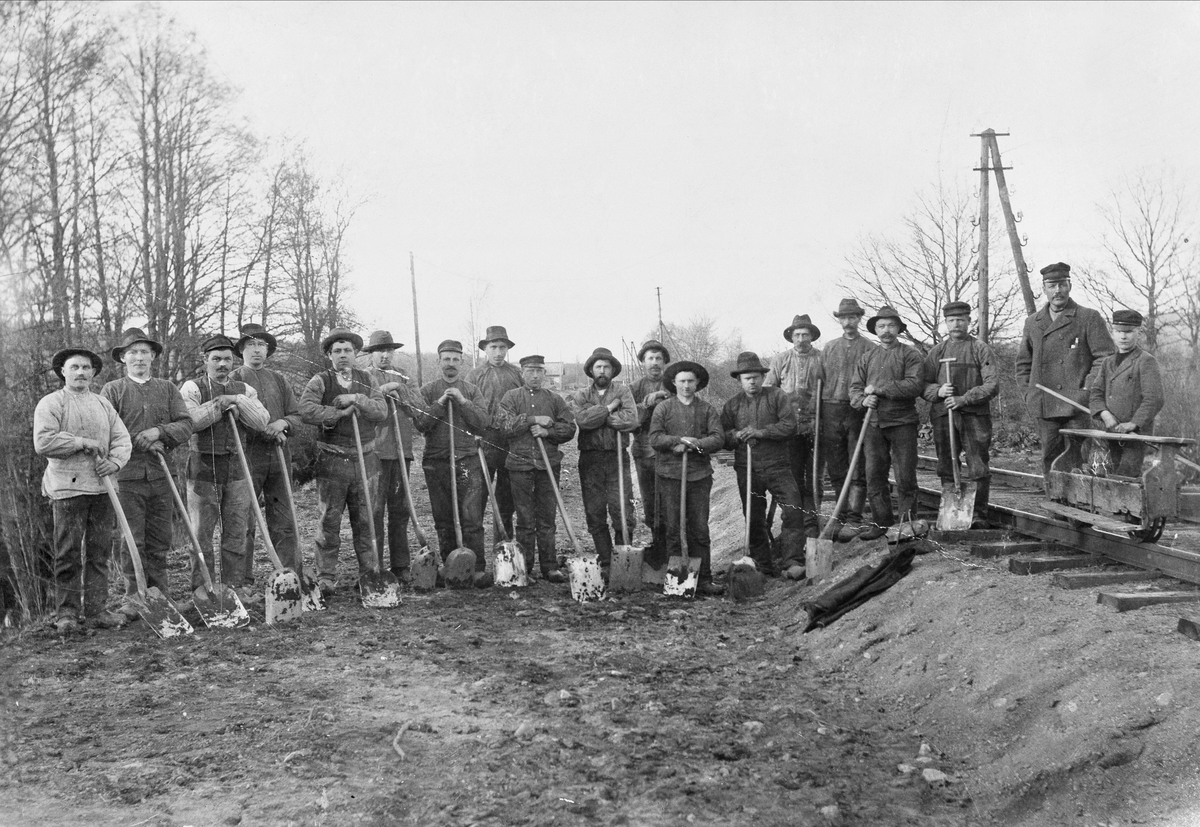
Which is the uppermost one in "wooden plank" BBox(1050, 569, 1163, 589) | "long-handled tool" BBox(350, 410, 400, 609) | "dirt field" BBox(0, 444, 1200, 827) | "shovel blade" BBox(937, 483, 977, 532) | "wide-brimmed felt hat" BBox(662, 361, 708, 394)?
"wide-brimmed felt hat" BBox(662, 361, 708, 394)

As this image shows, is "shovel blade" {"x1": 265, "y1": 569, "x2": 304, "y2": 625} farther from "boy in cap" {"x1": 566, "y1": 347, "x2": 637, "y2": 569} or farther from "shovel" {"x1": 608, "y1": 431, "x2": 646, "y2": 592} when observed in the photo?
"boy in cap" {"x1": 566, "y1": 347, "x2": 637, "y2": 569}

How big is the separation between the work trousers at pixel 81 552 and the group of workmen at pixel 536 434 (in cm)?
1

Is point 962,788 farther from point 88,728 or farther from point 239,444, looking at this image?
point 239,444

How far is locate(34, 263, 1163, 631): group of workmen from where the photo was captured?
762 cm

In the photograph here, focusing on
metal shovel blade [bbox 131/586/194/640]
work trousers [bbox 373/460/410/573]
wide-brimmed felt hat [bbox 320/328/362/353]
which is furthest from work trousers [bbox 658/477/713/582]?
metal shovel blade [bbox 131/586/194/640]

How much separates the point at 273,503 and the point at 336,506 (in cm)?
58

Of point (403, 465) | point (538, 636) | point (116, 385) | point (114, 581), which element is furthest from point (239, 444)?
point (538, 636)

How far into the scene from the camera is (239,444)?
7.96 metres

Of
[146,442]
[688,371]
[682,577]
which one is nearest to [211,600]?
[146,442]

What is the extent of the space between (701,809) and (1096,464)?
512 centimetres

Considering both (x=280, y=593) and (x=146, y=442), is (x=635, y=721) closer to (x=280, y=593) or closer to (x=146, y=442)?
(x=280, y=593)

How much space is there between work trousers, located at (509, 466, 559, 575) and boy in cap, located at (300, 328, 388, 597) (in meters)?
1.47

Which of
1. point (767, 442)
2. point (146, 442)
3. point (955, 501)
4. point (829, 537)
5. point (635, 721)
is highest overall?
point (146, 442)

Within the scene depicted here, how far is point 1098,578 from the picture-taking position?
20.1 feet
